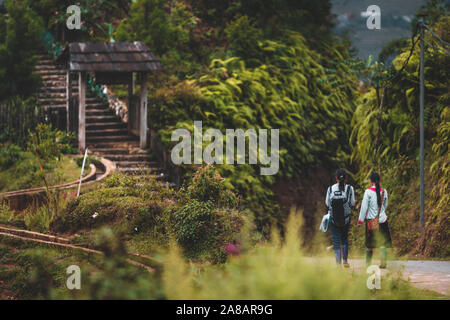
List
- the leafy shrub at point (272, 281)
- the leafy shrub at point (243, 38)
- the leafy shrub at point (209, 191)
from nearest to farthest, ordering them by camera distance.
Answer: the leafy shrub at point (272, 281)
the leafy shrub at point (209, 191)
the leafy shrub at point (243, 38)

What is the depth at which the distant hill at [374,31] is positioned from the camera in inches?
882

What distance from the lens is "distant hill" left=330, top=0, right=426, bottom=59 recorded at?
22.4 metres

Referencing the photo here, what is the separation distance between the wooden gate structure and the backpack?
7.84 metres

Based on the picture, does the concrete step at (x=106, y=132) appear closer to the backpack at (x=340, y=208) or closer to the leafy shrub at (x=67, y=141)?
the leafy shrub at (x=67, y=141)

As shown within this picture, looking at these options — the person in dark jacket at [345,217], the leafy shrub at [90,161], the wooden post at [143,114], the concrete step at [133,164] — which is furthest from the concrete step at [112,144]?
the person in dark jacket at [345,217]

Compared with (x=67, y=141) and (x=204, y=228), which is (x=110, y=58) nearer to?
(x=67, y=141)

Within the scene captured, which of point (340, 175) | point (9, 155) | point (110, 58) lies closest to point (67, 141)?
point (9, 155)

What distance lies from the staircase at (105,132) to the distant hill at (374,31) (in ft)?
25.7

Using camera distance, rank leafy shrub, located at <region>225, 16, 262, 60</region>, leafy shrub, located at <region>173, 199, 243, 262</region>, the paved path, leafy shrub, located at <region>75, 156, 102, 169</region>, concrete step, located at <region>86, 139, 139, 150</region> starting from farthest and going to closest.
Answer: leafy shrub, located at <region>225, 16, 262, 60</region> → concrete step, located at <region>86, 139, 139, 150</region> → leafy shrub, located at <region>75, 156, 102, 169</region> → leafy shrub, located at <region>173, 199, 243, 262</region> → the paved path

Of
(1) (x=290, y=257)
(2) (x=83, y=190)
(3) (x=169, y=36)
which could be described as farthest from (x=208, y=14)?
(1) (x=290, y=257)

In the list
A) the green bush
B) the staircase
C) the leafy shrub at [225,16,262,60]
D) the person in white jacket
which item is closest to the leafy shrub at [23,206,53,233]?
the staircase

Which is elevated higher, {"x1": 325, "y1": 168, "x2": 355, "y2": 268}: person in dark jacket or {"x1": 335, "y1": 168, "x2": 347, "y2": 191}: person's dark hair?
{"x1": 335, "y1": 168, "x2": 347, "y2": 191}: person's dark hair

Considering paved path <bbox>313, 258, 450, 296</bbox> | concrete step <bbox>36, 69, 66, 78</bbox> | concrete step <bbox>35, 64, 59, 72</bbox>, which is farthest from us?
concrete step <bbox>35, 64, 59, 72</bbox>

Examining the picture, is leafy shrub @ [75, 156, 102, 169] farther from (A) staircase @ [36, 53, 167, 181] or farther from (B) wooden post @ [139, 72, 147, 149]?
(B) wooden post @ [139, 72, 147, 149]
